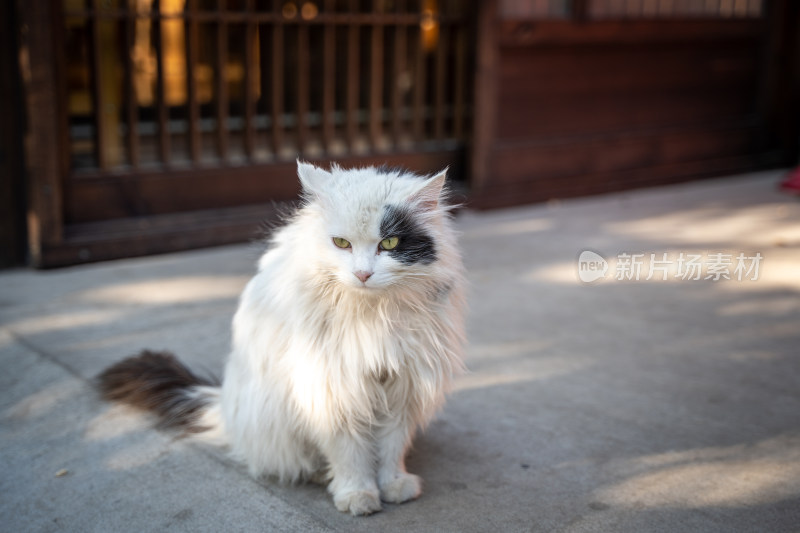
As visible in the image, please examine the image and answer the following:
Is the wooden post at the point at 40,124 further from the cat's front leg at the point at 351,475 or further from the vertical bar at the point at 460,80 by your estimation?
the vertical bar at the point at 460,80

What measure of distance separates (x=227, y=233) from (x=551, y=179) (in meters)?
2.80

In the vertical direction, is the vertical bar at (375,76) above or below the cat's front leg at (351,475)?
above

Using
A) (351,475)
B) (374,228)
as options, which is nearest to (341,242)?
(374,228)

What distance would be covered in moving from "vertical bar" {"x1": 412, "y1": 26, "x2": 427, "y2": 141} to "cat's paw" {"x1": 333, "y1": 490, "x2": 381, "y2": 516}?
3979mm

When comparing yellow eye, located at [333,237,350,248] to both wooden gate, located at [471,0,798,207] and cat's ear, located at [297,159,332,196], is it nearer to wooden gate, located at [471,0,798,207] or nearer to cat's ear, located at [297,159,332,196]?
cat's ear, located at [297,159,332,196]

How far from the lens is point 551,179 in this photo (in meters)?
6.52

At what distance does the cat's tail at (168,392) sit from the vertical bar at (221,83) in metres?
2.38

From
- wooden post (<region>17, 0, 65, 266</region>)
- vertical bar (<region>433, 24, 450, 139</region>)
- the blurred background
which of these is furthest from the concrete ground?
vertical bar (<region>433, 24, 450, 139</region>)

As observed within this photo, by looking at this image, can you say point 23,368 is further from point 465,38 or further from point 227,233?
point 465,38

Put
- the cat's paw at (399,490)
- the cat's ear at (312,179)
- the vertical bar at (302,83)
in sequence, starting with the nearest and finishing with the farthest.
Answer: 1. the cat's ear at (312,179)
2. the cat's paw at (399,490)
3. the vertical bar at (302,83)

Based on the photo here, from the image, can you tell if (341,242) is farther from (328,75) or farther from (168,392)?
(328,75)

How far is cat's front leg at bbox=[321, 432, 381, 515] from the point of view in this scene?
2.26m

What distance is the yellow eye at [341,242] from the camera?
2135 mm

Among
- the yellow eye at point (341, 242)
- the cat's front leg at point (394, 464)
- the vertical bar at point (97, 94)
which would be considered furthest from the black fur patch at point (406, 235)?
the vertical bar at point (97, 94)
